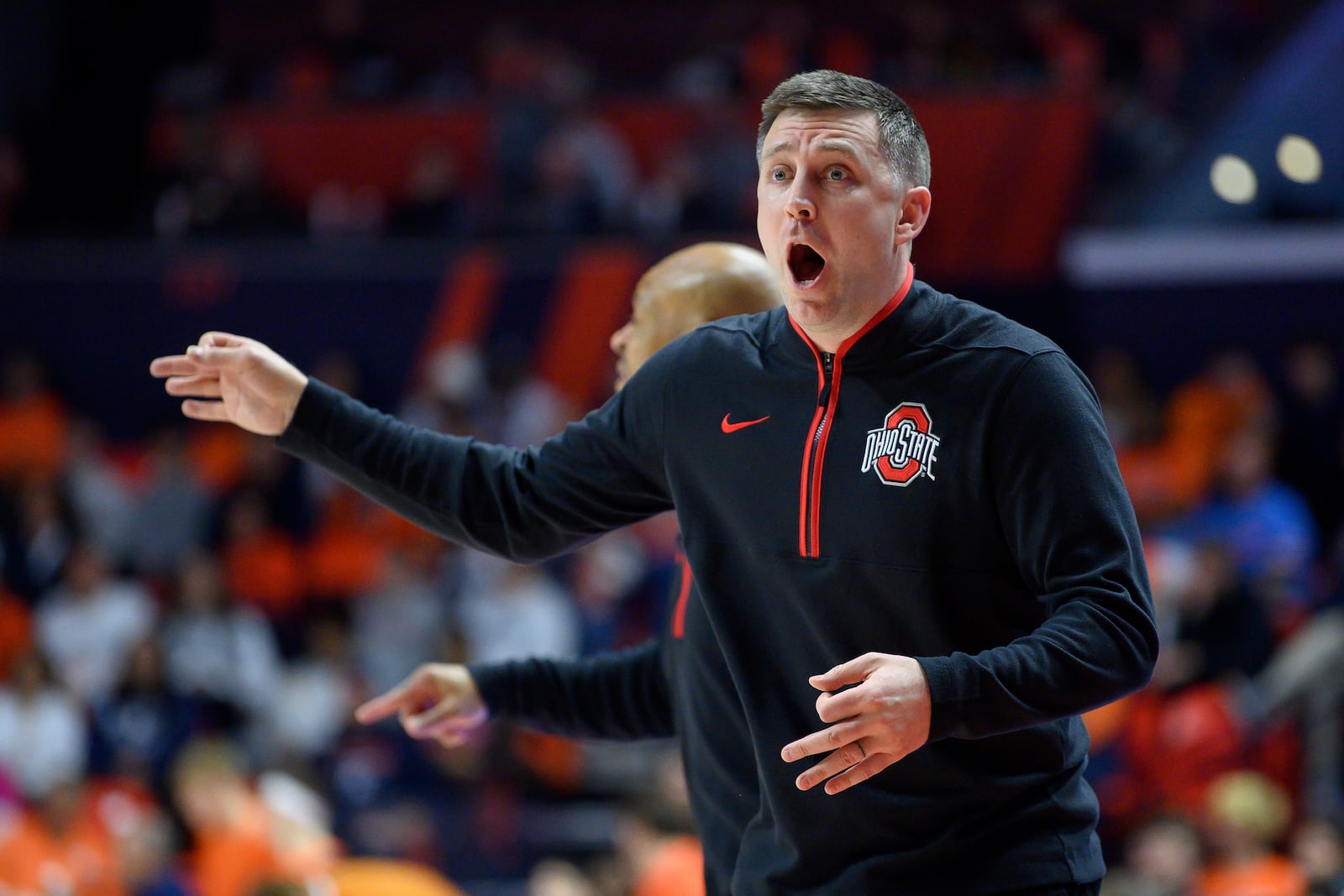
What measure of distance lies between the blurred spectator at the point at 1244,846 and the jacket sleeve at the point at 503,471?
405cm

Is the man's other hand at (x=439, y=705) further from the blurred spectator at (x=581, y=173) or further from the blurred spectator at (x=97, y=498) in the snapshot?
the blurred spectator at (x=581, y=173)

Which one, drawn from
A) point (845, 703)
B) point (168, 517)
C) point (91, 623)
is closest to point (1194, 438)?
point (168, 517)

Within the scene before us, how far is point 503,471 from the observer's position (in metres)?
2.86

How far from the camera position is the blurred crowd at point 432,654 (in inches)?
277

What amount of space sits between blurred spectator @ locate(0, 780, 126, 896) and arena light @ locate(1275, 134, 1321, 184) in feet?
25.6

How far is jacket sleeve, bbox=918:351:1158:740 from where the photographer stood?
2.13 meters

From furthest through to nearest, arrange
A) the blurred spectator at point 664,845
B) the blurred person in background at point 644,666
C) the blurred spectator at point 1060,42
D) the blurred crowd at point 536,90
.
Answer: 1. the blurred spectator at point 1060,42
2. the blurred crowd at point 536,90
3. the blurred spectator at point 664,845
4. the blurred person in background at point 644,666

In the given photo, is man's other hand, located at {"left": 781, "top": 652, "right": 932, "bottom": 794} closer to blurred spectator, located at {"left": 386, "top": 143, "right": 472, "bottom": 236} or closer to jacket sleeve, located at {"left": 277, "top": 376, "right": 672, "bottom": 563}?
jacket sleeve, located at {"left": 277, "top": 376, "right": 672, "bottom": 563}

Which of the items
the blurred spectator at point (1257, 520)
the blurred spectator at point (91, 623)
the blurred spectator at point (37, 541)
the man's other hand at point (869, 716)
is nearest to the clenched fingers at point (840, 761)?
the man's other hand at point (869, 716)

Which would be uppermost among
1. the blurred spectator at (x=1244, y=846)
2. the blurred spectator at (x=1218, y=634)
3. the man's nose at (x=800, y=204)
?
the man's nose at (x=800, y=204)

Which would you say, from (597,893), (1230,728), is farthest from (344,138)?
(1230,728)

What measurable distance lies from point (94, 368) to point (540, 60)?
4.61m

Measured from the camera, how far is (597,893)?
704cm

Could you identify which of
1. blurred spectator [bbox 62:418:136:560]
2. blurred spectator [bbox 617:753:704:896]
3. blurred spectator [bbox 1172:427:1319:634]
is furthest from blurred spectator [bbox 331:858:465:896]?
blurred spectator [bbox 62:418:136:560]
